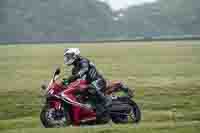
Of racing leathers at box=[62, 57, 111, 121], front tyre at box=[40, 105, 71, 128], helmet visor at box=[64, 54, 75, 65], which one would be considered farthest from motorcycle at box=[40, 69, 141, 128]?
helmet visor at box=[64, 54, 75, 65]

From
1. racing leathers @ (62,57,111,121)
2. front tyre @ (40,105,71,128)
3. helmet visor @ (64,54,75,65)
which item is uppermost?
helmet visor @ (64,54,75,65)

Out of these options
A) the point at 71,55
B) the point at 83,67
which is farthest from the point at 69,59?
the point at 83,67

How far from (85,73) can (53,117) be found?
1322 mm

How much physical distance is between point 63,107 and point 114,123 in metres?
1.43

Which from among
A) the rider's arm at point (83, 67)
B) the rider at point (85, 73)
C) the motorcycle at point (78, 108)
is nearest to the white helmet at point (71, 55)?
the rider at point (85, 73)

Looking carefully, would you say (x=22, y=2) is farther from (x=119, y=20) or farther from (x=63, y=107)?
(x=63, y=107)

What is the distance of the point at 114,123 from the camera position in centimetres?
1623

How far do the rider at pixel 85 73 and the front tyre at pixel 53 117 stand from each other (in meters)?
0.47

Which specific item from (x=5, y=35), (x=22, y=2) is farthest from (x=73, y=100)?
(x=22, y=2)

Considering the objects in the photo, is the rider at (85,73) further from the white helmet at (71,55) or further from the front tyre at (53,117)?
the front tyre at (53,117)

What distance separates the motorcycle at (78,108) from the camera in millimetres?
15531

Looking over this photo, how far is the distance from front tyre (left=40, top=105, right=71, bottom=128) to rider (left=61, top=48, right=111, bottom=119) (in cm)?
47

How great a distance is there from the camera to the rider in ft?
51.4

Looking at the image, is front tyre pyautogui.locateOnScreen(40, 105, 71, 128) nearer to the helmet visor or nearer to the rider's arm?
the rider's arm
